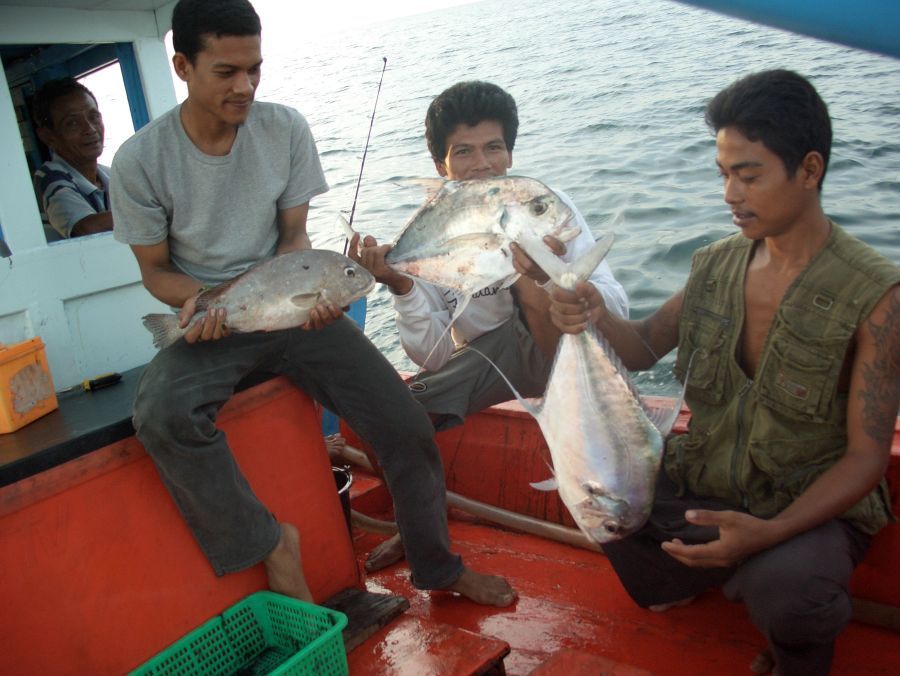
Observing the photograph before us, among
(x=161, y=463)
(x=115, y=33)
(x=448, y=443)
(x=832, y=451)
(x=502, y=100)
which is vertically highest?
(x=115, y=33)

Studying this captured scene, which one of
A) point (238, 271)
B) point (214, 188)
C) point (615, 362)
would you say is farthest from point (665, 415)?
point (214, 188)

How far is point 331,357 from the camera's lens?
2.82m

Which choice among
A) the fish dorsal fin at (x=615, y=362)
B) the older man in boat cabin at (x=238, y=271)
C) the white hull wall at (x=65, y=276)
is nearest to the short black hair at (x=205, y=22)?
the older man in boat cabin at (x=238, y=271)

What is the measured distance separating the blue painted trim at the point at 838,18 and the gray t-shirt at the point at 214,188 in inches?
73.3

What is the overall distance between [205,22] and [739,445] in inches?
85.0

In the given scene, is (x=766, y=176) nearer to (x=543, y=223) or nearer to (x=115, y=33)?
(x=543, y=223)

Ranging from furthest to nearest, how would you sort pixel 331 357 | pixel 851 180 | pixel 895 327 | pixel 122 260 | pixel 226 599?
pixel 851 180
pixel 122 260
pixel 331 357
pixel 226 599
pixel 895 327

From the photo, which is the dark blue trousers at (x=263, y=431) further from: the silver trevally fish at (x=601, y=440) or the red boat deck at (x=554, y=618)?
the silver trevally fish at (x=601, y=440)

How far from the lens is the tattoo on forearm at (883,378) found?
7.04 ft

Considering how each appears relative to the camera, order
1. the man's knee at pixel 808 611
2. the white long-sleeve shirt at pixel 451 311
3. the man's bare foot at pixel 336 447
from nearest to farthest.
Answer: the man's knee at pixel 808 611 < the white long-sleeve shirt at pixel 451 311 < the man's bare foot at pixel 336 447

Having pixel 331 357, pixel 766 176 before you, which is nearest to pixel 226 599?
pixel 331 357

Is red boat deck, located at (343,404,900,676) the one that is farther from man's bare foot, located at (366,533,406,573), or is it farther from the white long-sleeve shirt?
the white long-sleeve shirt

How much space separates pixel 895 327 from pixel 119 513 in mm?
2225

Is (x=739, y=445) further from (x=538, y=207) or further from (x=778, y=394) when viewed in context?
(x=538, y=207)
